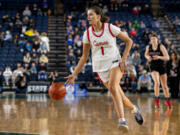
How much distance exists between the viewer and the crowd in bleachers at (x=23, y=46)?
1206cm

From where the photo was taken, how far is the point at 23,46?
1394 centimetres

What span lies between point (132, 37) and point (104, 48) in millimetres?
11617

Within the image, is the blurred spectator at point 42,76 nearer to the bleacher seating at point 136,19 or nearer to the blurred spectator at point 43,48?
the blurred spectator at point 43,48

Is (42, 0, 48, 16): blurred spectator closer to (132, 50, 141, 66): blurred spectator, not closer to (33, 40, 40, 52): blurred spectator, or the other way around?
(33, 40, 40, 52): blurred spectator

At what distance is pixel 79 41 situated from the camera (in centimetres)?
1428

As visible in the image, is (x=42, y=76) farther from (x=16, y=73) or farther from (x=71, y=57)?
(x=71, y=57)

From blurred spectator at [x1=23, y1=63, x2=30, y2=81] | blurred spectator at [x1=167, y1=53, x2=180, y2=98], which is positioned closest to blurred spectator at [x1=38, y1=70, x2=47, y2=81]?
blurred spectator at [x1=23, y1=63, x2=30, y2=81]

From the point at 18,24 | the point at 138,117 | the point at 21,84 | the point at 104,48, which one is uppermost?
the point at 18,24

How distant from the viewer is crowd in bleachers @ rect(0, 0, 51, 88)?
1206 cm

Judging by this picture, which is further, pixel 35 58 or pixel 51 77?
pixel 35 58

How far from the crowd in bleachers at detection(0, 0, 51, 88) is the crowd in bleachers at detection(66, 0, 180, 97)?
138cm

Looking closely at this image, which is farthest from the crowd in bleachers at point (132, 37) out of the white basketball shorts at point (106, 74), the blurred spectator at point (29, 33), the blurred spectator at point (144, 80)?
the white basketball shorts at point (106, 74)

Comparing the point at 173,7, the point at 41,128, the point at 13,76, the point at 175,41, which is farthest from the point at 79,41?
the point at 41,128

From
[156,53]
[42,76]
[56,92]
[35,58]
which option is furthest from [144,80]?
[56,92]
